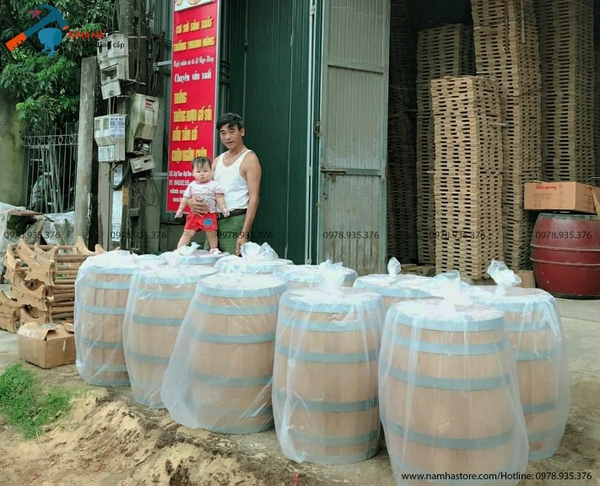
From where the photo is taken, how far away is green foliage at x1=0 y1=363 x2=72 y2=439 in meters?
3.95

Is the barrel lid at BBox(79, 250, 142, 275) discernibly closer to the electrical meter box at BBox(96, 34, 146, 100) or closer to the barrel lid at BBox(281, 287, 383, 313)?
the barrel lid at BBox(281, 287, 383, 313)

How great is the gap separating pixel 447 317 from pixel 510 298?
662 millimetres

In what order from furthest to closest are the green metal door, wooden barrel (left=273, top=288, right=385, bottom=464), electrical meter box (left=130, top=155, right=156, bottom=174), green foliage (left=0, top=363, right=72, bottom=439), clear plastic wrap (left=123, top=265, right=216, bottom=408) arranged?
electrical meter box (left=130, top=155, right=156, bottom=174) → the green metal door → green foliage (left=0, top=363, right=72, bottom=439) → clear plastic wrap (left=123, top=265, right=216, bottom=408) → wooden barrel (left=273, top=288, right=385, bottom=464)

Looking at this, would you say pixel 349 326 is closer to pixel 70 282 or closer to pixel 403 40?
pixel 70 282

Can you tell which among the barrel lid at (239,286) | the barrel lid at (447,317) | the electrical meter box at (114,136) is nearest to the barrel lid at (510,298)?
the barrel lid at (447,317)

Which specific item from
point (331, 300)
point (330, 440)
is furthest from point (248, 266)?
point (330, 440)

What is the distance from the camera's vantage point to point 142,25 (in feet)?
27.3

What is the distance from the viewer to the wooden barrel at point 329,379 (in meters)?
2.75

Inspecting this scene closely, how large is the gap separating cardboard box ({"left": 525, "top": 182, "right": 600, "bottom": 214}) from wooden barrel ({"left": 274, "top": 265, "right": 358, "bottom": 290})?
5.61 meters

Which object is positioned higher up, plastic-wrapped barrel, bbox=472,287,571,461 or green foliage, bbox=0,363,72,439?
plastic-wrapped barrel, bbox=472,287,571,461

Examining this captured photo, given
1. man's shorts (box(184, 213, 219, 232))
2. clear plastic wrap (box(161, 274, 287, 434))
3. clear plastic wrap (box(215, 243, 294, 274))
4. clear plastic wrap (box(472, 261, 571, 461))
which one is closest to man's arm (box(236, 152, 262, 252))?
man's shorts (box(184, 213, 219, 232))

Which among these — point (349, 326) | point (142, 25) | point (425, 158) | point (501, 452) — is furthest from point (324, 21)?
point (501, 452)

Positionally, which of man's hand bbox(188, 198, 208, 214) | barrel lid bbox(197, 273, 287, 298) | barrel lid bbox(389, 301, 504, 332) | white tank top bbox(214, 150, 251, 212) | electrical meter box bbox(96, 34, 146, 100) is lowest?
barrel lid bbox(389, 301, 504, 332)

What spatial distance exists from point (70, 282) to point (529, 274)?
629 centimetres
